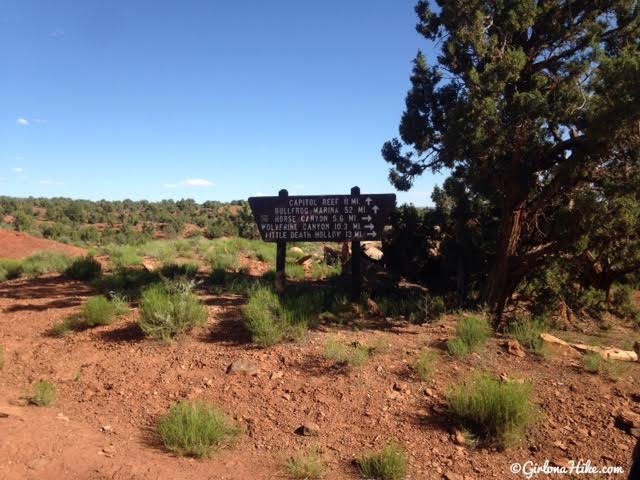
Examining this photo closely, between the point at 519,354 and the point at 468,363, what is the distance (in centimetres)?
85

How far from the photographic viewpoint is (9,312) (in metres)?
8.11

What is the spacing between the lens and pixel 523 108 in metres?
7.20

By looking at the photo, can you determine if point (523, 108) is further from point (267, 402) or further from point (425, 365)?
point (267, 402)

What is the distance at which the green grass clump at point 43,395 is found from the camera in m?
5.10

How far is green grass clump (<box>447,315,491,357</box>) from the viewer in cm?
625

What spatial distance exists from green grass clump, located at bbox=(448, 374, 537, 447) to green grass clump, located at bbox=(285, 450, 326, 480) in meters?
1.55

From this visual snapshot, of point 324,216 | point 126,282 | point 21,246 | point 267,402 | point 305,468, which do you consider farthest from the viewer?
point 21,246

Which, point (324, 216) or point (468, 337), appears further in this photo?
point (324, 216)

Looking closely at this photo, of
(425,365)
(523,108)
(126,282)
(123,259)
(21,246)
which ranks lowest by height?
(425,365)

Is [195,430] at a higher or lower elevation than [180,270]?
lower

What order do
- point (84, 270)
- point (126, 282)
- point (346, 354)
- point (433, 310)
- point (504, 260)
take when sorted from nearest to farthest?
1. point (346, 354)
2. point (504, 260)
3. point (433, 310)
4. point (126, 282)
5. point (84, 270)

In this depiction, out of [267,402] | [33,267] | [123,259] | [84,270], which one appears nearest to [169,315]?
[267,402]

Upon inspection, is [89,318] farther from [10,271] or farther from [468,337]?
[10,271]

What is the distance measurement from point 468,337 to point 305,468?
3351 mm
